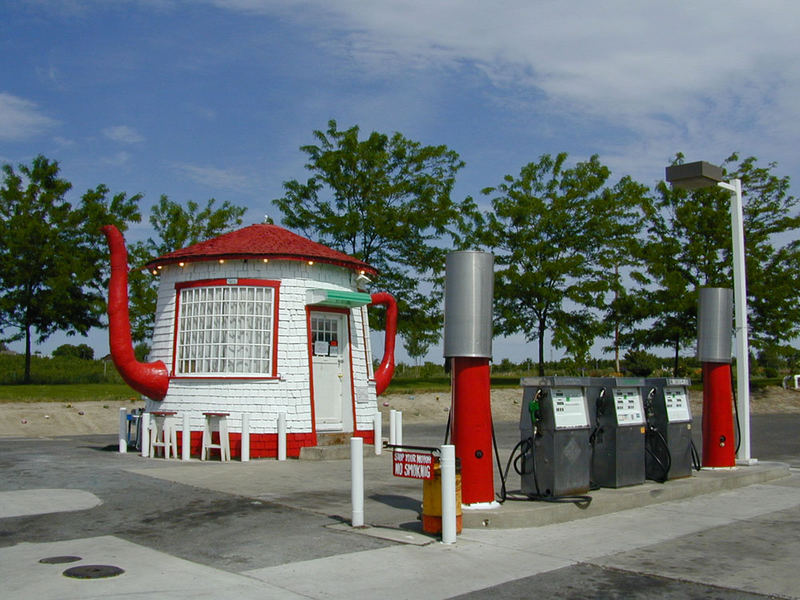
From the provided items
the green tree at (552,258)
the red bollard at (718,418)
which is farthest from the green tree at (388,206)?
the red bollard at (718,418)

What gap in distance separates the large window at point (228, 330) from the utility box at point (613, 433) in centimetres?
723

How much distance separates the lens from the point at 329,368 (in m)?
17.0

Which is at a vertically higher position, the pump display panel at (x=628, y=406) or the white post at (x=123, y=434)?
the pump display panel at (x=628, y=406)

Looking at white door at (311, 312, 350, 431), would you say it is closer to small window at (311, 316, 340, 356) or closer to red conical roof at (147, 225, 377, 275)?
small window at (311, 316, 340, 356)

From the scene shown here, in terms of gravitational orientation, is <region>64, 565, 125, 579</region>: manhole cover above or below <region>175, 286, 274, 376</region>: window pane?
below

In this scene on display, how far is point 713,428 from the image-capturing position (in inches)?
537

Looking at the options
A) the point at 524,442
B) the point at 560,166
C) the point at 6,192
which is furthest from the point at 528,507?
the point at 560,166

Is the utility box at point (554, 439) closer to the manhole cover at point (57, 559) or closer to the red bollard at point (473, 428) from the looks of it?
the red bollard at point (473, 428)

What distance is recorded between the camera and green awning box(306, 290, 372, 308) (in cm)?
1619

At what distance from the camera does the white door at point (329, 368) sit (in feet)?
55.1

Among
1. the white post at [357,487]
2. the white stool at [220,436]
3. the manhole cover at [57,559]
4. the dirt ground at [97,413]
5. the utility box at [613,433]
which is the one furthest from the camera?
the dirt ground at [97,413]

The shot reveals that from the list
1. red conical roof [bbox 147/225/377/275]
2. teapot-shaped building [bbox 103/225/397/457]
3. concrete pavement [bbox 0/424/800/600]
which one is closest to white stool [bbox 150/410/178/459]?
teapot-shaped building [bbox 103/225/397/457]

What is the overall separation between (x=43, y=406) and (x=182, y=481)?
50.9 feet

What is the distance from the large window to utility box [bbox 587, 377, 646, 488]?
7230mm
